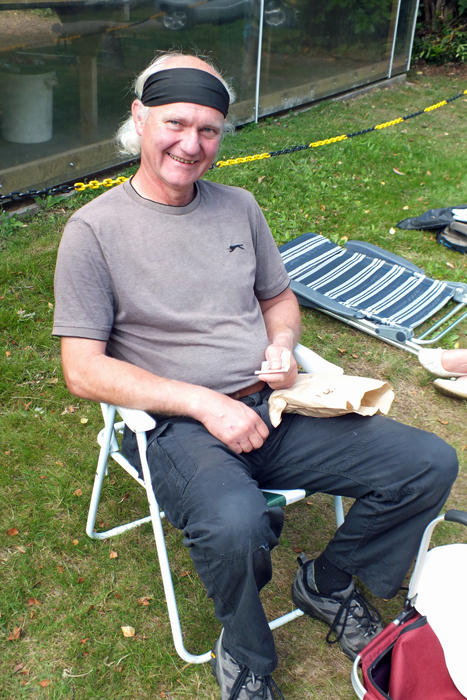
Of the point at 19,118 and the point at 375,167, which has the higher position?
the point at 19,118

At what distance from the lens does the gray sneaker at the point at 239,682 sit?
1989mm

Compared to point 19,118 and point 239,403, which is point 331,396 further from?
point 19,118

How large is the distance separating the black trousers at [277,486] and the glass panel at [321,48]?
6.96 m

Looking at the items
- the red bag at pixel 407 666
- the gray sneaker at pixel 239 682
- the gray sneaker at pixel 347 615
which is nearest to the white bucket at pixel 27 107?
the gray sneaker at pixel 347 615

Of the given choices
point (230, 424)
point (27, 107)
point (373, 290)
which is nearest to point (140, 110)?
point (230, 424)

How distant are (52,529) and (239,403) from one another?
4.00 ft

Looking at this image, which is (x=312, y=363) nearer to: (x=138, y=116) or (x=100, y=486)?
(x=100, y=486)

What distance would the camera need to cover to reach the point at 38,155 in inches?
218

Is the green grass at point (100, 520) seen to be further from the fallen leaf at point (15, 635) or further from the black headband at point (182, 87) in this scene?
the black headband at point (182, 87)

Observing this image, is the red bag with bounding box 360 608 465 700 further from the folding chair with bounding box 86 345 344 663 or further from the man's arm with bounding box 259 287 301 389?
the man's arm with bounding box 259 287 301 389

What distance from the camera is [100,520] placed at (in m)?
2.90

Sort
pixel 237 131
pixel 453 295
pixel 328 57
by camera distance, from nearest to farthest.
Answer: pixel 453 295 → pixel 237 131 → pixel 328 57

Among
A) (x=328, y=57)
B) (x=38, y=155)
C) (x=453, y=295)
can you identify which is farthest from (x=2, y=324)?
(x=328, y=57)

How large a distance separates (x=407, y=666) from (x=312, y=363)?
121cm
